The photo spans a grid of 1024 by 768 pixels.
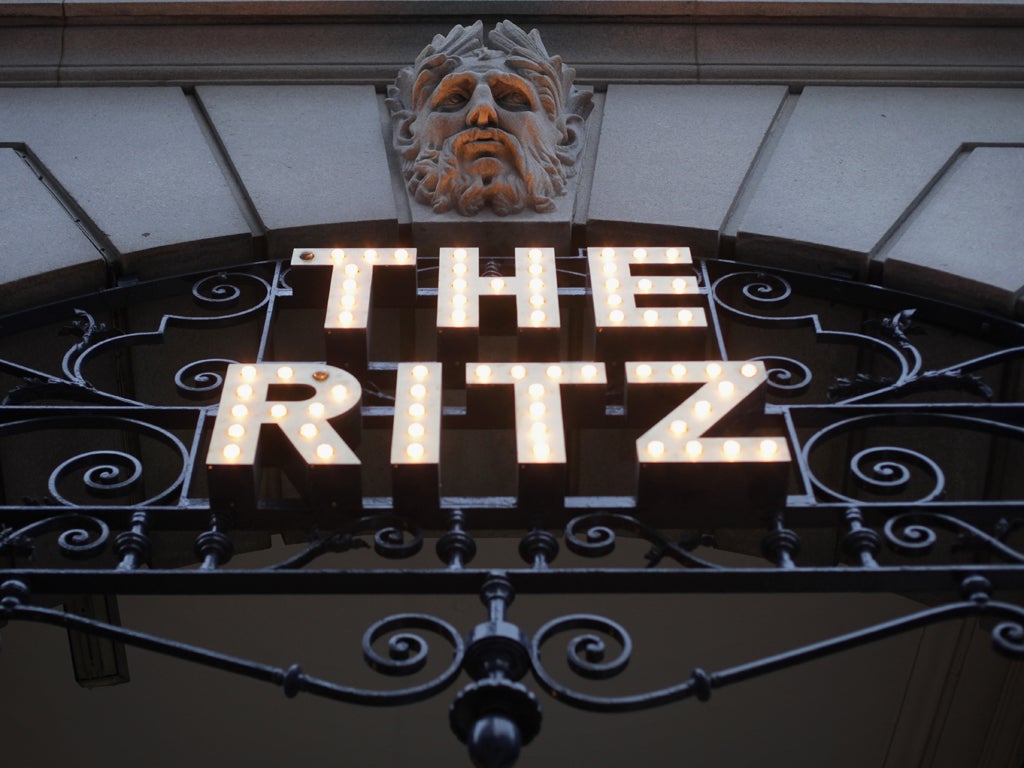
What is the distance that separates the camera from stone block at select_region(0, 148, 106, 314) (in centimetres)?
664

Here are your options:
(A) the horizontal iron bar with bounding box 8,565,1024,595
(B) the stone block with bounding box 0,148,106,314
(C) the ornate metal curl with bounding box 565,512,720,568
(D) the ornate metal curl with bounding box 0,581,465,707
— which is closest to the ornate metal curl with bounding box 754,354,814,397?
(C) the ornate metal curl with bounding box 565,512,720,568

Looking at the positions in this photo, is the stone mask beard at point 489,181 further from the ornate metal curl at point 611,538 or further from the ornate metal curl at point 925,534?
the ornate metal curl at point 925,534

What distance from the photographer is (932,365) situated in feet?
22.8

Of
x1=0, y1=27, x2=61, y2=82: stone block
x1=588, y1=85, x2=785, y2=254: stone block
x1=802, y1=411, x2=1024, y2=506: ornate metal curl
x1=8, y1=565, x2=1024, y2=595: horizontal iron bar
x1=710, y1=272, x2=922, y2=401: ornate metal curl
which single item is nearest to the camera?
x1=8, y1=565, x2=1024, y2=595: horizontal iron bar

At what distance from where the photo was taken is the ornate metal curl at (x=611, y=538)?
5.00 metres

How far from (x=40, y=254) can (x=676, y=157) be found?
9.90ft

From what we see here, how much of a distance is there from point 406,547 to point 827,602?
5.38m

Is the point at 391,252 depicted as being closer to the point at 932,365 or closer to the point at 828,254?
the point at 828,254

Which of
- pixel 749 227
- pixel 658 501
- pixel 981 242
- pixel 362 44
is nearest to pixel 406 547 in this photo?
pixel 658 501

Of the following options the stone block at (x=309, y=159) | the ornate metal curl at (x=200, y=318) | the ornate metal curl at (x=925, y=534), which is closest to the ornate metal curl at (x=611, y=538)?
the ornate metal curl at (x=925, y=534)

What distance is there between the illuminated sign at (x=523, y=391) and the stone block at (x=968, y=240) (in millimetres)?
998

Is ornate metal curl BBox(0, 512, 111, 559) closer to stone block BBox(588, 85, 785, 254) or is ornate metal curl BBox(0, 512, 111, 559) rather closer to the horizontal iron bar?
the horizontal iron bar

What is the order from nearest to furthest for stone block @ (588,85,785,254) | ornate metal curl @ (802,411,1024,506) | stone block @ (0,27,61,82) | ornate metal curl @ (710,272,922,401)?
ornate metal curl @ (802,411,1024,506)
ornate metal curl @ (710,272,922,401)
stone block @ (588,85,785,254)
stone block @ (0,27,61,82)

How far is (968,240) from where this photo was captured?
6.78 m
